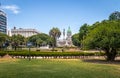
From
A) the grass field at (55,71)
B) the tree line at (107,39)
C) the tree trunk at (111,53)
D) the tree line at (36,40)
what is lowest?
the grass field at (55,71)

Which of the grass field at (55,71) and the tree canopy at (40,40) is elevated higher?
the tree canopy at (40,40)

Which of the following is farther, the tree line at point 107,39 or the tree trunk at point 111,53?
the tree trunk at point 111,53

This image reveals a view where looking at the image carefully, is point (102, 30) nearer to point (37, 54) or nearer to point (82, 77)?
point (37, 54)

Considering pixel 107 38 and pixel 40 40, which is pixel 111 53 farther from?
pixel 40 40

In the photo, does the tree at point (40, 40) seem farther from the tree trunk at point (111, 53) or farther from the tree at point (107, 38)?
the tree at point (107, 38)

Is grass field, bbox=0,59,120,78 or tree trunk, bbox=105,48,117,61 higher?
tree trunk, bbox=105,48,117,61

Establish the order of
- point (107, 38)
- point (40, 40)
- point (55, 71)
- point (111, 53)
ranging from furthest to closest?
point (40, 40) < point (111, 53) < point (107, 38) < point (55, 71)

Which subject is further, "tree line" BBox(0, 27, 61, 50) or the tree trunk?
"tree line" BBox(0, 27, 61, 50)

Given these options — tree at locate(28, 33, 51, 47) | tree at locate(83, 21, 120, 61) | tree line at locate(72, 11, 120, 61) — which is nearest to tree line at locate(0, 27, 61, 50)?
tree at locate(28, 33, 51, 47)

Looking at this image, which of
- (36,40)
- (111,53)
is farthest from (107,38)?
(36,40)

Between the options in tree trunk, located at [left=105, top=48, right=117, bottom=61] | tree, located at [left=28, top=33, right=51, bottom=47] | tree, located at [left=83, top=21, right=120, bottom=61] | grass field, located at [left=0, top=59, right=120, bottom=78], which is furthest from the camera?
tree, located at [left=28, top=33, right=51, bottom=47]

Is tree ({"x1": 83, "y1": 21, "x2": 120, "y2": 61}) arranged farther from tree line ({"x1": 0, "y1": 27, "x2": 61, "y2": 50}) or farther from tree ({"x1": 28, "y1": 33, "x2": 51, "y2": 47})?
tree ({"x1": 28, "y1": 33, "x2": 51, "y2": 47})

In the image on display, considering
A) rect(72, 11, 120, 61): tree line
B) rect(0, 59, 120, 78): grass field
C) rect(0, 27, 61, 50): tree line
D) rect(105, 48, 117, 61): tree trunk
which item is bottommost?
rect(0, 59, 120, 78): grass field

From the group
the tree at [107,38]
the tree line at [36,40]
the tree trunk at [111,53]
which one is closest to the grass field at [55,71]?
the tree at [107,38]
